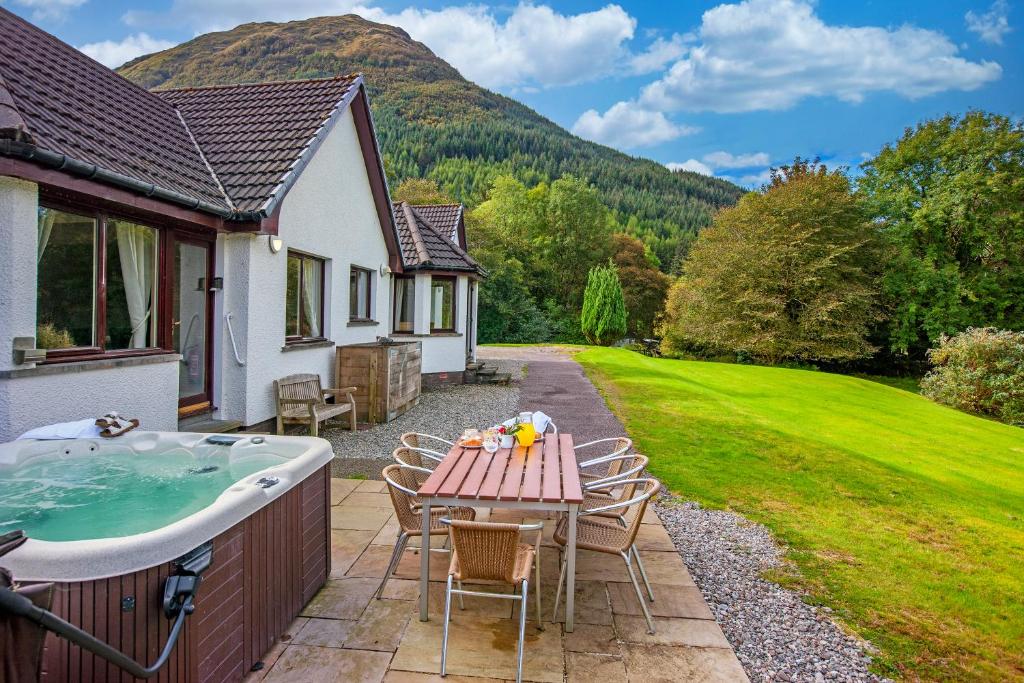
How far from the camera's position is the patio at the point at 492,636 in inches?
115

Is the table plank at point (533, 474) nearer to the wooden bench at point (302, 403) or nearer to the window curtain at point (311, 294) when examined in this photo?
the wooden bench at point (302, 403)

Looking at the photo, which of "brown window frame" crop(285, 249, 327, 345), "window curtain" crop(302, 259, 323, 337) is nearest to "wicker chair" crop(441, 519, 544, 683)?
"brown window frame" crop(285, 249, 327, 345)

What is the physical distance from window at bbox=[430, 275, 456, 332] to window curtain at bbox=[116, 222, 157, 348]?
8397mm

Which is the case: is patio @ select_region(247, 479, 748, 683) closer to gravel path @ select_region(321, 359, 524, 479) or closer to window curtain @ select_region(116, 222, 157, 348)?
gravel path @ select_region(321, 359, 524, 479)

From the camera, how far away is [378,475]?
6402 millimetres

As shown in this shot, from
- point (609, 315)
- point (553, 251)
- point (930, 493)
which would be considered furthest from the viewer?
point (553, 251)

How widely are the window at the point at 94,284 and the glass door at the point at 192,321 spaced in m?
0.57

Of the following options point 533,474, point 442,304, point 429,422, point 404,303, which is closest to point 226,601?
point 533,474

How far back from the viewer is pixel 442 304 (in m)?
14.7

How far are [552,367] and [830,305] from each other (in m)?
14.8

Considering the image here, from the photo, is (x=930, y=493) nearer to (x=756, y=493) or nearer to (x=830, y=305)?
(x=756, y=493)

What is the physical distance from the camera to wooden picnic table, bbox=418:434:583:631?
10.9 feet

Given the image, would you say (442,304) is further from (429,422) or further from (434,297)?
(429,422)

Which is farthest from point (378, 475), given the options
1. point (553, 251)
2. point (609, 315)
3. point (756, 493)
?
point (553, 251)
